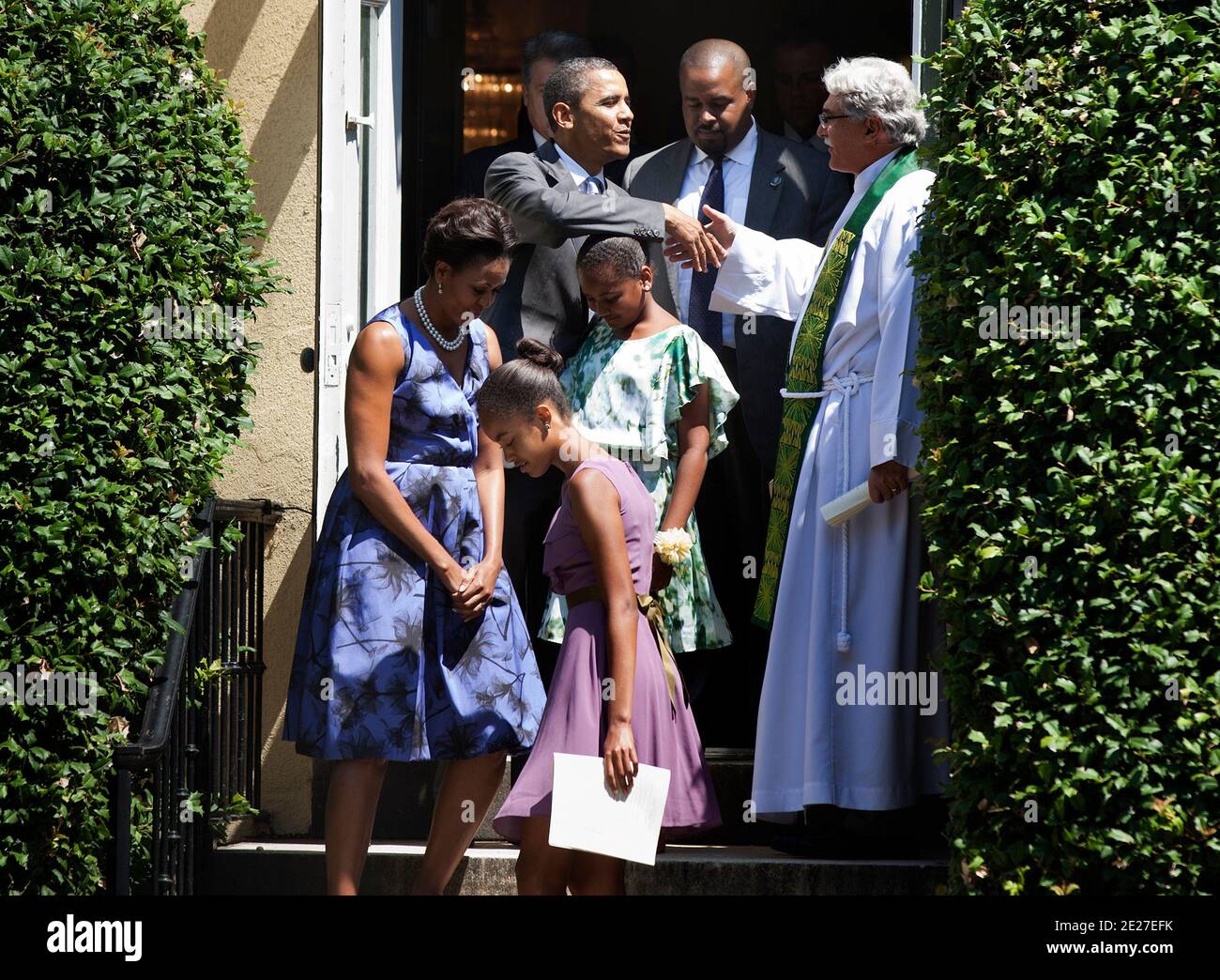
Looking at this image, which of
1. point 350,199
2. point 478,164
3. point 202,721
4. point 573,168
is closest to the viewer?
point 202,721

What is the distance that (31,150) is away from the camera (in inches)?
206

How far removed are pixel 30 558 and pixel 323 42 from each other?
2.21m

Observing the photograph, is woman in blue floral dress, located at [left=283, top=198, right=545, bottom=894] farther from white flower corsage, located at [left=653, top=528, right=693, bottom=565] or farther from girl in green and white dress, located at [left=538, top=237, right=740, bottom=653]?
girl in green and white dress, located at [left=538, top=237, right=740, bottom=653]

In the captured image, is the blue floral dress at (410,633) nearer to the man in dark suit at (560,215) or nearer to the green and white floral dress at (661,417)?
the green and white floral dress at (661,417)

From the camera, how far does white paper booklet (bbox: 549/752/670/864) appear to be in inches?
172

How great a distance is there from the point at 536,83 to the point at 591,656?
322cm

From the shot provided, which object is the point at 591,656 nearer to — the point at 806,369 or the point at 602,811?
the point at 602,811

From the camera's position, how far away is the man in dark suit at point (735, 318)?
6.74 m

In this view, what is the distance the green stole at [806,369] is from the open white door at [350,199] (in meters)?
1.59

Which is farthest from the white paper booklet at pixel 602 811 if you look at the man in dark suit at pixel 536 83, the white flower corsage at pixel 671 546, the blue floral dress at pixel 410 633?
the man in dark suit at pixel 536 83

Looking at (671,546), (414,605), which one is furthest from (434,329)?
(671,546)

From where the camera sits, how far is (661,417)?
235 inches

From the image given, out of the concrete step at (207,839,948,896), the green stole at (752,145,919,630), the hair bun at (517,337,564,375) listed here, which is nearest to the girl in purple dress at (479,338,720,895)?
the hair bun at (517,337,564,375)

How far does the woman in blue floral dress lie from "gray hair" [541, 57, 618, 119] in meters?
1.44
